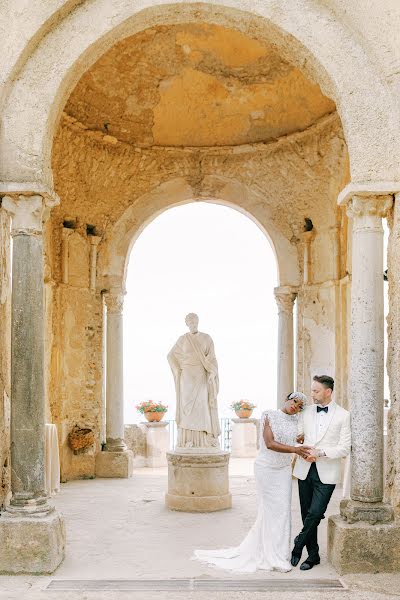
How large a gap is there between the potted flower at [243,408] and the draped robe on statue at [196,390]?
478 cm

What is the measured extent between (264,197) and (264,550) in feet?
22.4

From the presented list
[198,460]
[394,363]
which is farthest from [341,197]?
[198,460]

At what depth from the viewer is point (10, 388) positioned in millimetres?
6465

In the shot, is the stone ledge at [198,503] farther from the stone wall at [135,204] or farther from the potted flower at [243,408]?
the potted flower at [243,408]

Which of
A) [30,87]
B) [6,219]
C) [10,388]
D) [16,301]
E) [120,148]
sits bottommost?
[10,388]

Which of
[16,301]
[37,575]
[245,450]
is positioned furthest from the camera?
[245,450]

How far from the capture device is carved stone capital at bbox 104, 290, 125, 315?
11953 millimetres

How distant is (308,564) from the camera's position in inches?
242

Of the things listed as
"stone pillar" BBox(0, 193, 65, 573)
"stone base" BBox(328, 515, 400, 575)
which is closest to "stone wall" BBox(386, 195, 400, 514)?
"stone base" BBox(328, 515, 400, 575)

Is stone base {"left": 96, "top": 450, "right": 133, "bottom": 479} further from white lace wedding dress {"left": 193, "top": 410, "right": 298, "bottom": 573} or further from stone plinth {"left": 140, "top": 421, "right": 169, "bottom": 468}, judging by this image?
white lace wedding dress {"left": 193, "top": 410, "right": 298, "bottom": 573}

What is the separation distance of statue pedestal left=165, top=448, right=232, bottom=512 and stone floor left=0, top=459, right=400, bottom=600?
0.57ft

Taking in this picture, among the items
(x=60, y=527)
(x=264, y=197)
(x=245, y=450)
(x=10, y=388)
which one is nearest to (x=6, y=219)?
(x=10, y=388)

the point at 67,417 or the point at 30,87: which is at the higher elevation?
the point at 30,87

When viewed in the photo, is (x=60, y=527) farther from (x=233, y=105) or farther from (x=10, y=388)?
(x=233, y=105)
